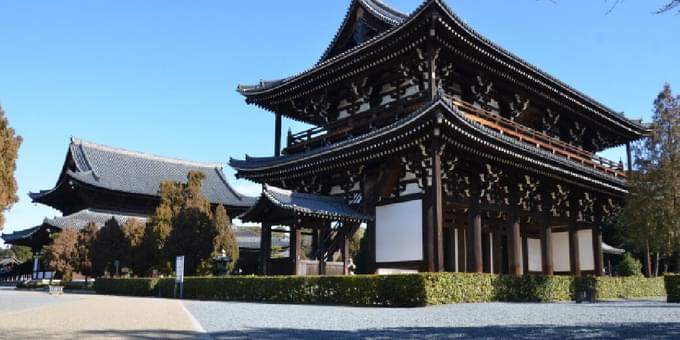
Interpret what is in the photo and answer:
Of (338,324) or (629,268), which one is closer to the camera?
(338,324)

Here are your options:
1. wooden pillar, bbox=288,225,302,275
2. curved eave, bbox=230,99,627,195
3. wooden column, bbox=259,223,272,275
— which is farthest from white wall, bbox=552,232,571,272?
wooden column, bbox=259,223,272,275

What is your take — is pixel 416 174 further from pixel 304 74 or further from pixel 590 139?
pixel 590 139

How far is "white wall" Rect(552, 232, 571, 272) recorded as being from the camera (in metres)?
31.7

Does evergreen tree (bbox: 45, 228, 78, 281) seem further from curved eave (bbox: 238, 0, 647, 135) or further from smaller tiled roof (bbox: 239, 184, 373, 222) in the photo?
smaller tiled roof (bbox: 239, 184, 373, 222)

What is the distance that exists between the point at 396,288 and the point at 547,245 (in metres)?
12.1

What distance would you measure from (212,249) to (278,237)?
2351 cm

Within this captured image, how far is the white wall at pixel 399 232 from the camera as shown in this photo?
74.6ft

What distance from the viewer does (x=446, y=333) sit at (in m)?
10.4

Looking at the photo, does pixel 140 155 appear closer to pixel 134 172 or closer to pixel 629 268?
pixel 134 172

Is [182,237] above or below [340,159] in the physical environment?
below

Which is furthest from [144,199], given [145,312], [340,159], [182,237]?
[145,312]

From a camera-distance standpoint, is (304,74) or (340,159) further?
(304,74)

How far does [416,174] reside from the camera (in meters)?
23.0

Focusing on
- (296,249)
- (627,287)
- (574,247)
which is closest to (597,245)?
(574,247)
